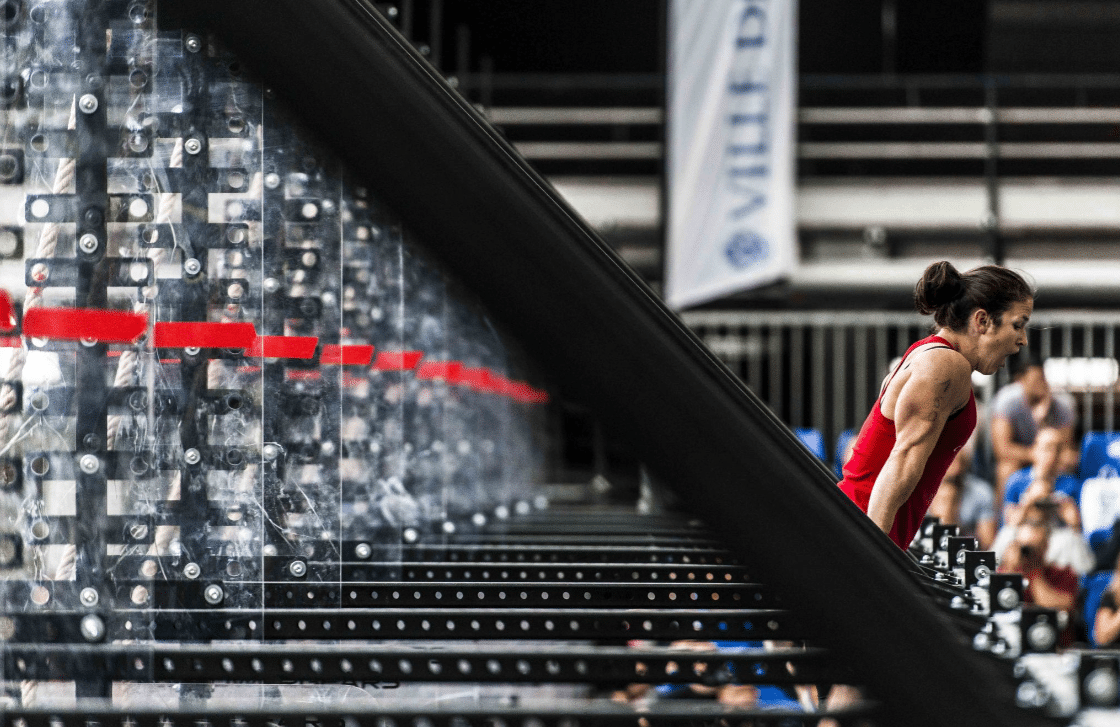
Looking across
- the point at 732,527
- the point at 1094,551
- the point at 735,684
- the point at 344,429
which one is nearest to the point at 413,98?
the point at 732,527

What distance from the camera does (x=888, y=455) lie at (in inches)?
94.3

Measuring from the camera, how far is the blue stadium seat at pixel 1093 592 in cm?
422

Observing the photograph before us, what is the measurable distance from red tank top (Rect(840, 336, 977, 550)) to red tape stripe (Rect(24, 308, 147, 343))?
4.69ft

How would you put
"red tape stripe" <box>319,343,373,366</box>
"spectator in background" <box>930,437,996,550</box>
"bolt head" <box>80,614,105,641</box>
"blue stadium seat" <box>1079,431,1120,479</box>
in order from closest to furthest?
"bolt head" <box>80,614,105,641</box>, "red tape stripe" <box>319,343,373,366</box>, "spectator in background" <box>930,437,996,550</box>, "blue stadium seat" <box>1079,431,1120,479</box>

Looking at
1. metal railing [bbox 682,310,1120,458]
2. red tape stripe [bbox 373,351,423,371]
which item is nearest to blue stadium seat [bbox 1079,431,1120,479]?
metal railing [bbox 682,310,1120,458]

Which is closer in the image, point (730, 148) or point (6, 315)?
point (6, 315)

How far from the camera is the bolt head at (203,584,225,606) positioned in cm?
159

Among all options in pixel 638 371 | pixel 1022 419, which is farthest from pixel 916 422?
pixel 1022 419

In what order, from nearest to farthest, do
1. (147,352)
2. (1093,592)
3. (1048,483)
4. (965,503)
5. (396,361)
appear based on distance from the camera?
(147,352) < (396,361) < (1093,592) < (1048,483) < (965,503)

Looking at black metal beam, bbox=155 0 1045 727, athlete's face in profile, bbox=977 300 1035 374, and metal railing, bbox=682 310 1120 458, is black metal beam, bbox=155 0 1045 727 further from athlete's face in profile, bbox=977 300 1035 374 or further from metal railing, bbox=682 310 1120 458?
metal railing, bbox=682 310 1120 458

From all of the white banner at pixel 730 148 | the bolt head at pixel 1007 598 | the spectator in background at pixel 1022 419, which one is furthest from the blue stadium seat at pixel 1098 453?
the bolt head at pixel 1007 598

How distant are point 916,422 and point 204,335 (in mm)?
1372

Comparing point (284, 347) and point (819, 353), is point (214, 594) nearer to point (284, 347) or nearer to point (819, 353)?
point (284, 347)

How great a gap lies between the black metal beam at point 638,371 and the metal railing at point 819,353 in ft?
20.8
